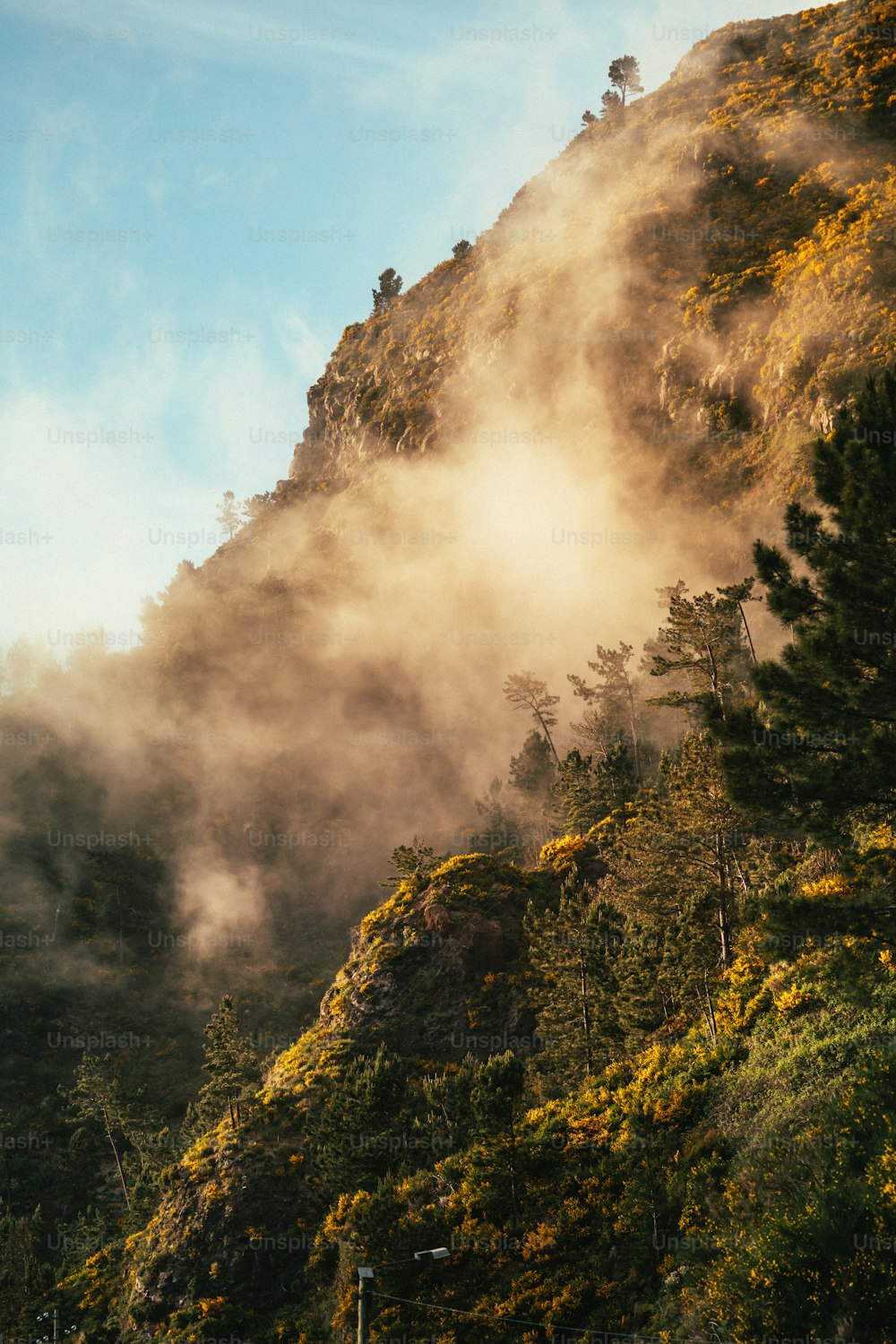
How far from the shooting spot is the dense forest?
1750 cm

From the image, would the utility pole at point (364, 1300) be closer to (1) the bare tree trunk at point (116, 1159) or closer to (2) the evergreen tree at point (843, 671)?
(2) the evergreen tree at point (843, 671)

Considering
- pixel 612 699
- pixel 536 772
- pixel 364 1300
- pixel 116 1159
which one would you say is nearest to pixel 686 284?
pixel 612 699

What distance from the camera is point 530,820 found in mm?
78812

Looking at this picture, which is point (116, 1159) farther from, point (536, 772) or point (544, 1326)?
point (536, 772)

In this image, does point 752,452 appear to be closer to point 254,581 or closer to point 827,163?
point 827,163

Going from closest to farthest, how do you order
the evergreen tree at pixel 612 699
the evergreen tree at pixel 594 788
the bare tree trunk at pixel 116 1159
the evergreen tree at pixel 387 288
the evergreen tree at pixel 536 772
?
the bare tree trunk at pixel 116 1159
the evergreen tree at pixel 594 788
the evergreen tree at pixel 612 699
the evergreen tree at pixel 536 772
the evergreen tree at pixel 387 288

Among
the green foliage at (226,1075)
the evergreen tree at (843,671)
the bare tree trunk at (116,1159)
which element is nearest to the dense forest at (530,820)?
the evergreen tree at (843,671)

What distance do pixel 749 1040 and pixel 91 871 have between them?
7907 cm

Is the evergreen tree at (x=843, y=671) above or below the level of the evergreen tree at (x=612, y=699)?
below

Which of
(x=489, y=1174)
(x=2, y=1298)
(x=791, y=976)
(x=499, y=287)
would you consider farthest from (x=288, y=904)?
(x=499, y=287)

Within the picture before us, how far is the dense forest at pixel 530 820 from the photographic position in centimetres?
1750

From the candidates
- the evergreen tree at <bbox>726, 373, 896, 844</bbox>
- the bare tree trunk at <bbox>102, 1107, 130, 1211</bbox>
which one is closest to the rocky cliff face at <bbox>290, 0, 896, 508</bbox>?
the evergreen tree at <bbox>726, 373, 896, 844</bbox>

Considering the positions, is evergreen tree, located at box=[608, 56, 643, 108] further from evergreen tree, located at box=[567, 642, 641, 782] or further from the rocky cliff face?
evergreen tree, located at box=[567, 642, 641, 782]

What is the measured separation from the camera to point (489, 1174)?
2694 cm
